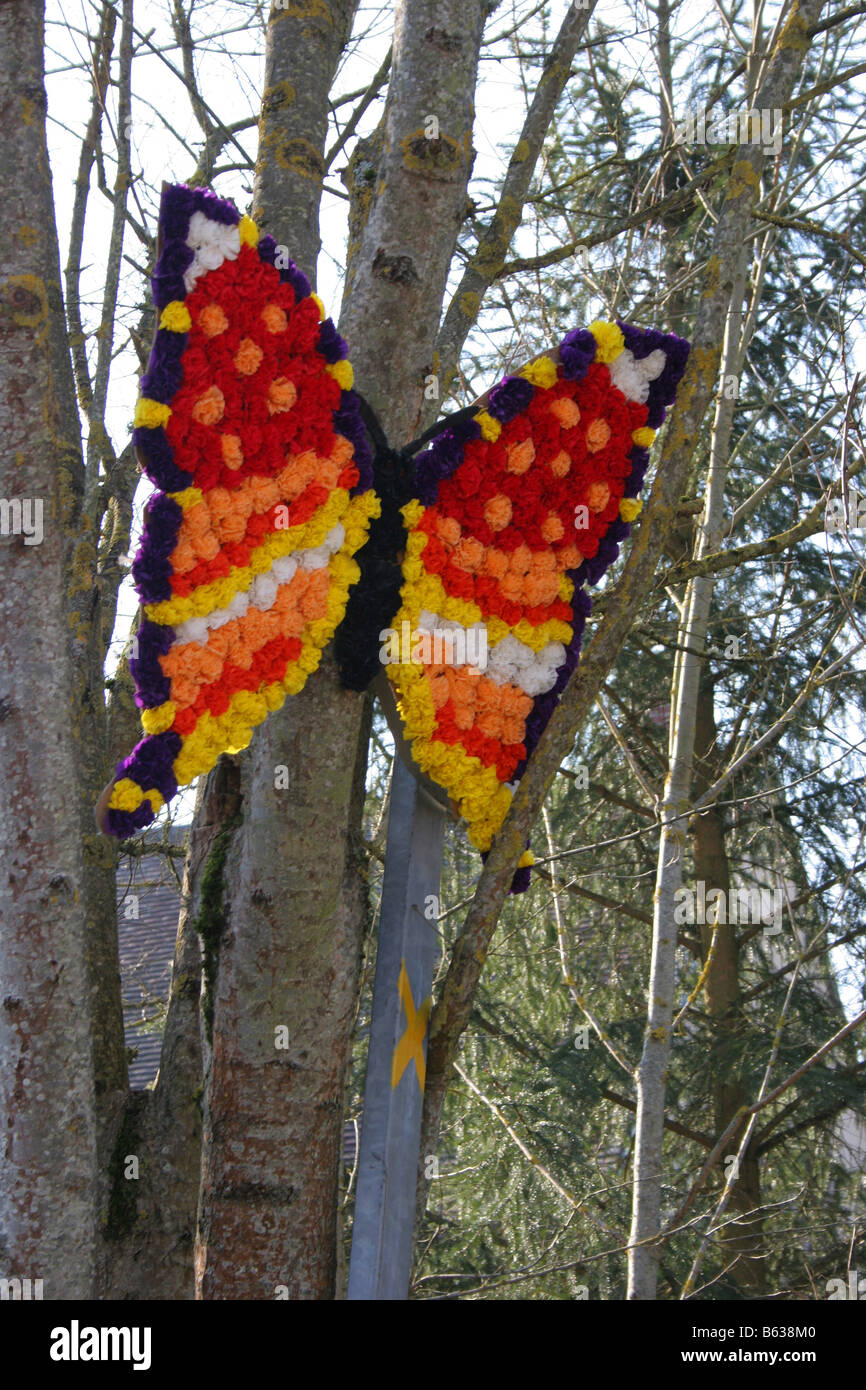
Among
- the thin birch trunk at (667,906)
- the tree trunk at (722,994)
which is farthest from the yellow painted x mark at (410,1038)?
the tree trunk at (722,994)

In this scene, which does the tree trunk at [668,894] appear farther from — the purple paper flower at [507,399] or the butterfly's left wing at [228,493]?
the butterfly's left wing at [228,493]

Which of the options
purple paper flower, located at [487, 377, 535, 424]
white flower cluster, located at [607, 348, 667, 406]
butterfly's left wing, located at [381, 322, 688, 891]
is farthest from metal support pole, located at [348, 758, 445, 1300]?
white flower cluster, located at [607, 348, 667, 406]

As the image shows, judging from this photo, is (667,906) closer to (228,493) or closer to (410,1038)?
(410,1038)

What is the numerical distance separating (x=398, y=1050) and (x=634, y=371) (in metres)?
1.26

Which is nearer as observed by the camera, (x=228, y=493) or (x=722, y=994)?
(x=228, y=493)

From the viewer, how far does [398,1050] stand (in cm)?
204

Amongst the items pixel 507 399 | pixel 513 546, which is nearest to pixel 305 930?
pixel 513 546

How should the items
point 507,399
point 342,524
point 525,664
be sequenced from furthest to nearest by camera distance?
point 525,664
point 507,399
point 342,524

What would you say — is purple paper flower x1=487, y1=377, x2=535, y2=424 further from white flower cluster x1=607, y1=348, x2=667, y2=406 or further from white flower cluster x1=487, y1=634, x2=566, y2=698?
white flower cluster x1=487, y1=634, x2=566, y2=698

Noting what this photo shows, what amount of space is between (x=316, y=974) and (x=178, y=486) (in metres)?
0.82

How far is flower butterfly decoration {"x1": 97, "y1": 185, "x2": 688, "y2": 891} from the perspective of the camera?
1777 mm

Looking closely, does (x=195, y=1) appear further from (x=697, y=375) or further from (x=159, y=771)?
(x=159, y=771)

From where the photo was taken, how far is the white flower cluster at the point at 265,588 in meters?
1.84
